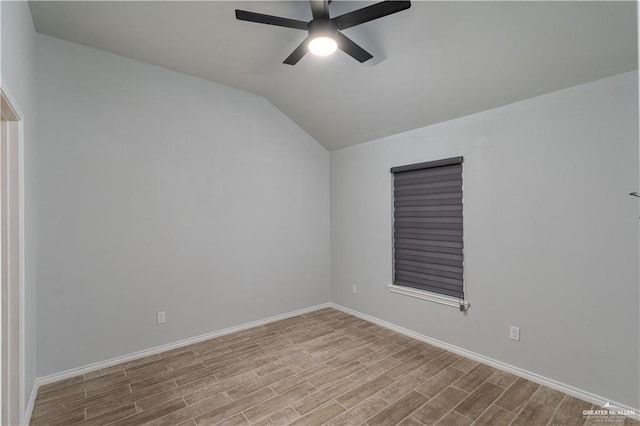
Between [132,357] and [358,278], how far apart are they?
2800 millimetres

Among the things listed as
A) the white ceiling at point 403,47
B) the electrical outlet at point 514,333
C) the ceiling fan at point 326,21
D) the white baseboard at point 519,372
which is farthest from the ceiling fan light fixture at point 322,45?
the white baseboard at point 519,372

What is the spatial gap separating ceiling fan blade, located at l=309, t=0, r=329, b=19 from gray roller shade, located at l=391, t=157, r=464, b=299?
198cm

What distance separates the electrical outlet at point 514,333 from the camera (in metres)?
2.68

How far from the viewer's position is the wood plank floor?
2.12m

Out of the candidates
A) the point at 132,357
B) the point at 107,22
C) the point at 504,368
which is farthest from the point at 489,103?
the point at 132,357

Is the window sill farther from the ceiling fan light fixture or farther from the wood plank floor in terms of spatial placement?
the ceiling fan light fixture

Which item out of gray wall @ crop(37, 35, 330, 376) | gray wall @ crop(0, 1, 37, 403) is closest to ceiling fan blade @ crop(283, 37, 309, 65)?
gray wall @ crop(37, 35, 330, 376)

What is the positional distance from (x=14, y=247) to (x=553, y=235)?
389 cm

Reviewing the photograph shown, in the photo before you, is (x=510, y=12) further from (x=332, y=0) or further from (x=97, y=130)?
(x=97, y=130)

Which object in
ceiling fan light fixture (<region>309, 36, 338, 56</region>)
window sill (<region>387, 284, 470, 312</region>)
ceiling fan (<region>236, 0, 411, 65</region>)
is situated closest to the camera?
ceiling fan (<region>236, 0, 411, 65</region>)

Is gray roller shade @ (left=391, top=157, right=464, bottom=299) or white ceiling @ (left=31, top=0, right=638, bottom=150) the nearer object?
white ceiling @ (left=31, top=0, right=638, bottom=150)

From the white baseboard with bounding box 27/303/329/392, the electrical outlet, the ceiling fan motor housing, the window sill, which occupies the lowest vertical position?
the white baseboard with bounding box 27/303/329/392

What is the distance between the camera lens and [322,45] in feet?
7.04

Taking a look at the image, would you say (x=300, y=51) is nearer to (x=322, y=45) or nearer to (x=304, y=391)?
(x=322, y=45)
